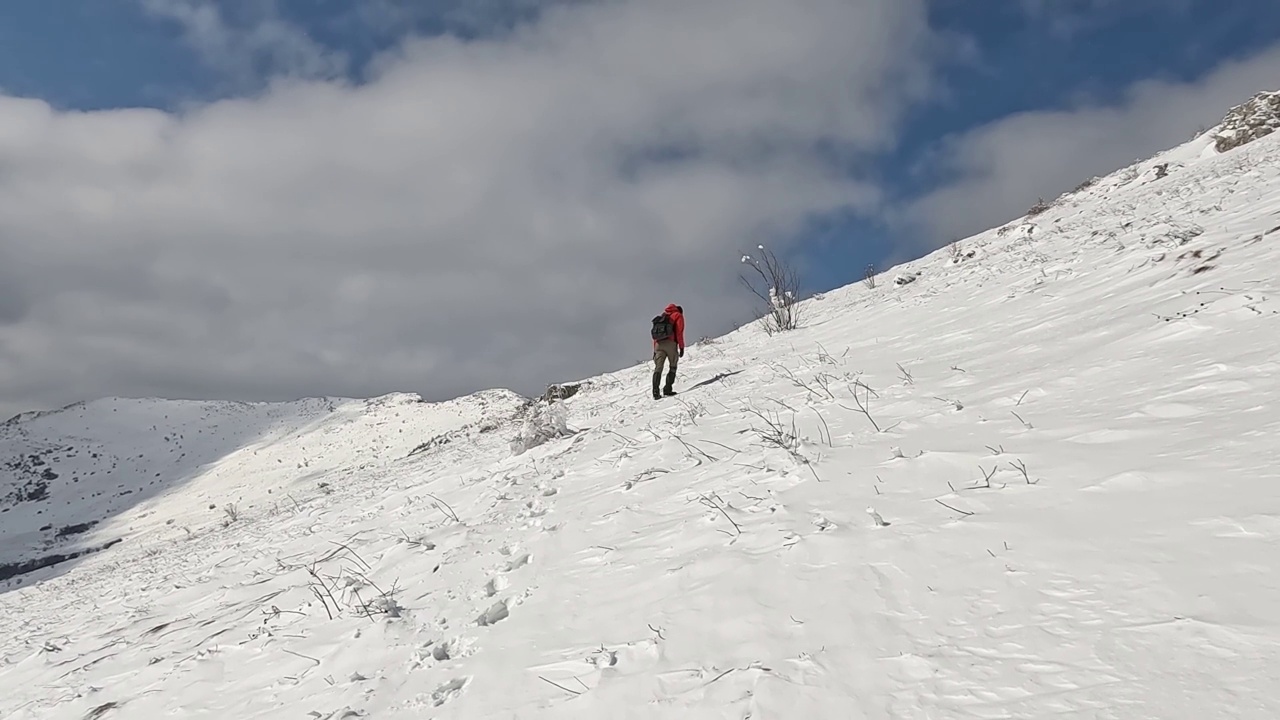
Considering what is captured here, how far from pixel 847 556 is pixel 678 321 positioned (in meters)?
9.40

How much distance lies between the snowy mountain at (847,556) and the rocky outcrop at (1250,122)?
9705 millimetres

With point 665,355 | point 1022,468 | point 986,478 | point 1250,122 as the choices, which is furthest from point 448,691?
point 1250,122

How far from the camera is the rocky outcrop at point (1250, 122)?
60.8ft

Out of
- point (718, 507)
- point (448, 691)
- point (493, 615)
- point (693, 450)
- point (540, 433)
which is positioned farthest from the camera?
point (540, 433)

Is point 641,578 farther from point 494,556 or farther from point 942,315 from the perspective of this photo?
point 942,315

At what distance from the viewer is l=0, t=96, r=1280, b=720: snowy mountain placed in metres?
2.56

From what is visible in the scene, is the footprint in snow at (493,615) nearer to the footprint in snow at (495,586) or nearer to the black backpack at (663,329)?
the footprint in snow at (495,586)

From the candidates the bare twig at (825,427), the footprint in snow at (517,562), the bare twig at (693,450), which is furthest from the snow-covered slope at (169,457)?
the bare twig at (825,427)

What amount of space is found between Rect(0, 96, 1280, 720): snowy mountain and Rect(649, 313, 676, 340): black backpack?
64.7 inches

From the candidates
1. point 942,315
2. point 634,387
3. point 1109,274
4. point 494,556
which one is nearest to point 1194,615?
point 494,556

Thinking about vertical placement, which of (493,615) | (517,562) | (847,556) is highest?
(847,556)

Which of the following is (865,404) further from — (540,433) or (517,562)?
(540,433)

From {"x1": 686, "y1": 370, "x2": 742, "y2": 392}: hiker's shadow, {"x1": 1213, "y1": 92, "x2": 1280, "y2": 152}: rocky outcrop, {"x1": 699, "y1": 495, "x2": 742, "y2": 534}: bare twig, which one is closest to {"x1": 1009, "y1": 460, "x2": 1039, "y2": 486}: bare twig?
{"x1": 699, "y1": 495, "x2": 742, "y2": 534}: bare twig

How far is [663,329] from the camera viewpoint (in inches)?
497
